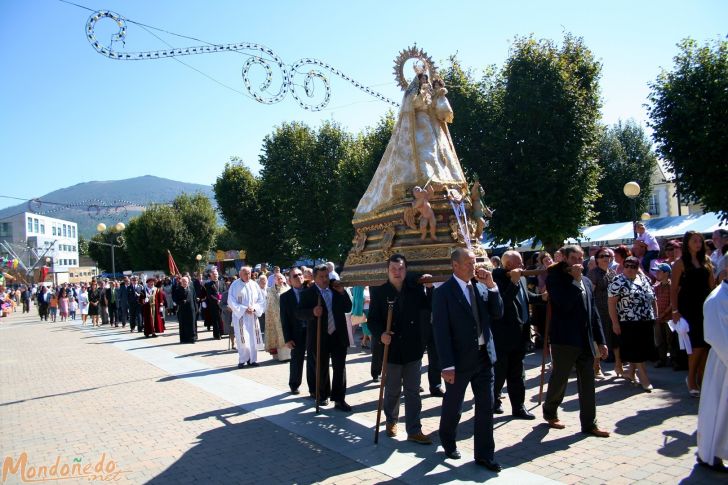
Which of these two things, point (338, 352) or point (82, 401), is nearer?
point (338, 352)

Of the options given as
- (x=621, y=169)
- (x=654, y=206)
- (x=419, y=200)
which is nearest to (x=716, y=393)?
(x=419, y=200)

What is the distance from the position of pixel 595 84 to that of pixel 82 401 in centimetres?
2036

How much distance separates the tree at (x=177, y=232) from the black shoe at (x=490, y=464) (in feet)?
175

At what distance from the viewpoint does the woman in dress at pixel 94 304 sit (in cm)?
2764

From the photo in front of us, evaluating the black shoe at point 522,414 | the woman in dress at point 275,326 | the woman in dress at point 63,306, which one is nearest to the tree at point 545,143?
the woman in dress at point 275,326

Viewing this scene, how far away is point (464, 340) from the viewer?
5.36 m

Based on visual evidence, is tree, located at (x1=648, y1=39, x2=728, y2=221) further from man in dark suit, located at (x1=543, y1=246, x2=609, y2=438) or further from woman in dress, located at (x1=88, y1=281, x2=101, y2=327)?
woman in dress, located at (x1=88, y1=281, x2=101, y2=327)

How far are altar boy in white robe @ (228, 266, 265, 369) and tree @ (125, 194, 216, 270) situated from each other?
1764 inches

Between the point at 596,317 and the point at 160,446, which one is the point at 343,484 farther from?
the point at 596,317

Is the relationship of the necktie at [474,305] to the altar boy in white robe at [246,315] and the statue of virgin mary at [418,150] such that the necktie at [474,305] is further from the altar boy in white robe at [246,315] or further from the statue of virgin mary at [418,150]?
the altar boy in white robe at [246,315]

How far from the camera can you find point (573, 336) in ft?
20.2

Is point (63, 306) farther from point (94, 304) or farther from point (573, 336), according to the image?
point (573, 336)

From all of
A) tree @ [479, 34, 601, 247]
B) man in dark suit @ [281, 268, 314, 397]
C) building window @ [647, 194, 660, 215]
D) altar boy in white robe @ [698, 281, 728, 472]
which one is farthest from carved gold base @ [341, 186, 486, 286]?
building window @ [647, 194, 660, 215]

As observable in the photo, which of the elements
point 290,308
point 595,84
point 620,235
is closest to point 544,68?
point 595,84
